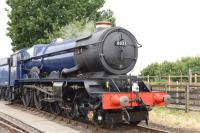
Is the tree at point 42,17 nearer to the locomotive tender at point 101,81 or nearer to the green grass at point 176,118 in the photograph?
the green grass at point 176,118

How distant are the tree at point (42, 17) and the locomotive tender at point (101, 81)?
17.4 m

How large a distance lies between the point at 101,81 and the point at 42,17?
68.2 feet

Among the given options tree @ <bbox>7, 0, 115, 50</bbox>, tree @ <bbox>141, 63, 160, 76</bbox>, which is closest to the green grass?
tree @ <bbox>7, 0, 115, 50</bbox>

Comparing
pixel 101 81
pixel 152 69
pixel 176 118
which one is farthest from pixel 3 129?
pixel 152 69

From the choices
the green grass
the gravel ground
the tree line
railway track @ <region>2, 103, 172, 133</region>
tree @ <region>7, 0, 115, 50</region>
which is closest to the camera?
Result: railway track @ <region>2, 103, 172, 133</region>

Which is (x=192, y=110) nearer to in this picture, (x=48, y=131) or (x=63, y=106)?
(x=63, y=106)

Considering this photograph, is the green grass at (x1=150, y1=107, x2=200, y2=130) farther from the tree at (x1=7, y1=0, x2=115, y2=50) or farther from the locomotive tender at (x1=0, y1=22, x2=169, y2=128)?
the tree at (x1=7, y1=0, x2=115, y2=50)

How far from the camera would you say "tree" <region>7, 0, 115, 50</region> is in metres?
31.2

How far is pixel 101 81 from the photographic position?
36.8 ft

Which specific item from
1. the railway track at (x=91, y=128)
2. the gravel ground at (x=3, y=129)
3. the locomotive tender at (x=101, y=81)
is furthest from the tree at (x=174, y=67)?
the gravel ground at (x=3, y=129)

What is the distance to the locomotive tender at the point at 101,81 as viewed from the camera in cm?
1082

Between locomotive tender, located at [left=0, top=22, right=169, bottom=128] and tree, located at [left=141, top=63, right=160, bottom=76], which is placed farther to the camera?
tree, located at [left=141, top=63, right=160, bottom=76]

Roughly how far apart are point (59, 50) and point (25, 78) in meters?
4.42

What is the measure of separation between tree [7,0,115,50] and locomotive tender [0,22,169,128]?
17411mm
